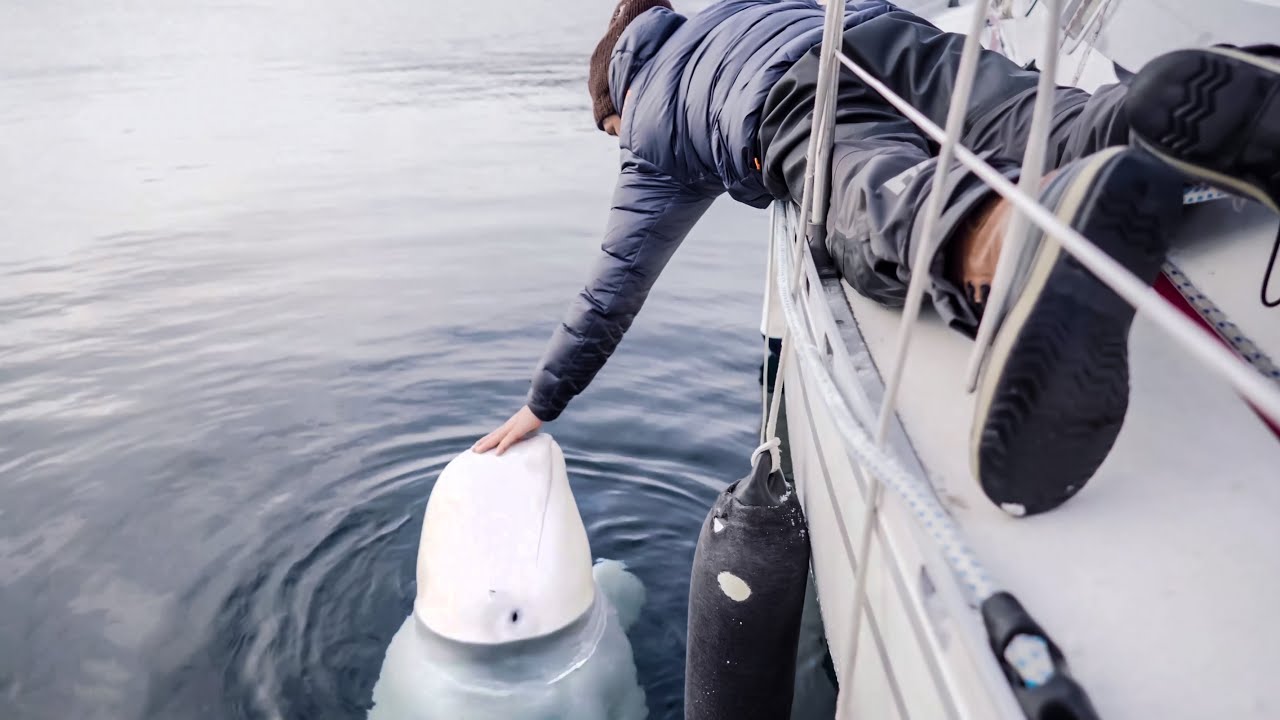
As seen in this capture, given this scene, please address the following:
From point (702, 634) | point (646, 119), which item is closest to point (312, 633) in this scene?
point (702, 634)

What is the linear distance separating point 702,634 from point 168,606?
2.62 metres

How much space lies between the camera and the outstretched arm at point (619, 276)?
302 centimetres

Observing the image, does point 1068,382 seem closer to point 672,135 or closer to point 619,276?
point 672,135

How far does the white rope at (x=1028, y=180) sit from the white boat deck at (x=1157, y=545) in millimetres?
275

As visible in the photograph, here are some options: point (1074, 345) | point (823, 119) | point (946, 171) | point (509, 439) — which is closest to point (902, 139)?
point (823, 119)

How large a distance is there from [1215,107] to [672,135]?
1.73 m

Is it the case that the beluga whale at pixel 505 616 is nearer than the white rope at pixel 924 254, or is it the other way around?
the white rope at pixel 924 254

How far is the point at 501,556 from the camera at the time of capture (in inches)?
116

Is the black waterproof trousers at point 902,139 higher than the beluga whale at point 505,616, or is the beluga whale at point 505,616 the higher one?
the black waterproof trousers at point 902,139

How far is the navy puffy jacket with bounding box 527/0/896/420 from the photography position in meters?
2.47

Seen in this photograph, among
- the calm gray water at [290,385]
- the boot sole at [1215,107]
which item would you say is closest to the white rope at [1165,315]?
the boot sole at [1215,107]

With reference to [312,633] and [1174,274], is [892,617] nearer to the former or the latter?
[1174,274]

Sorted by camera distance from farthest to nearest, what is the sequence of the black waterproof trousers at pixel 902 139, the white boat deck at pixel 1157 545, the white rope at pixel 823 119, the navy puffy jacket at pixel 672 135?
1. the navy puffy jacket at pixel 672 135
2. the white rope at pixel 823 119
3. the black waterproof trousers at pixel 902 139
4. the white boat deck at pixel 1157 545

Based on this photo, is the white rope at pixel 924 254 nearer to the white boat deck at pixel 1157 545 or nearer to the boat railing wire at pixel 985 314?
the boat railing wire at pixel 985 314
